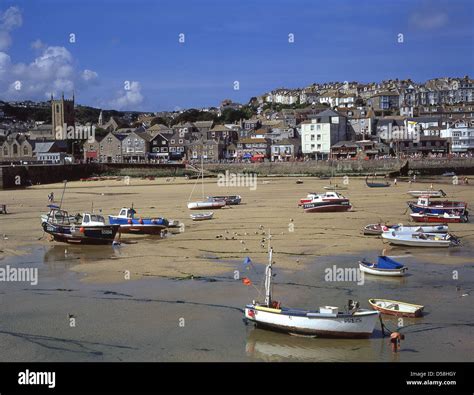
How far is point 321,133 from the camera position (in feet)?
288

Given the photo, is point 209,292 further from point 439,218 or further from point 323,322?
point 439,218

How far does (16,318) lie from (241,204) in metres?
24.9

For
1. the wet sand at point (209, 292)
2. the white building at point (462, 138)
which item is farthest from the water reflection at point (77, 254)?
the white building at point (462, 138)

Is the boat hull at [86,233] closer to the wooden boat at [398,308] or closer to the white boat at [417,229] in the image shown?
the white boat at [417,229]

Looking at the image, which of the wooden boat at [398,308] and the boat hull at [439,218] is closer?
the wooden boat at [398,308]

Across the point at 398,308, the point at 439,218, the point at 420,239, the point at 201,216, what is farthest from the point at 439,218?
the point at 398,308

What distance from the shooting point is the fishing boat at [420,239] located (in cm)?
2286

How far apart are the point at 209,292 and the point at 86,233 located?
947 centimetres

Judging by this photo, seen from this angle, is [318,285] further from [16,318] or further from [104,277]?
[16,318]

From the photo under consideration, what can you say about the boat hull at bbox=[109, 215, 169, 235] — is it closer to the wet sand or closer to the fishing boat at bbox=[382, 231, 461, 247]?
the wet sand

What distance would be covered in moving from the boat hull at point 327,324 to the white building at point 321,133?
75.1 m

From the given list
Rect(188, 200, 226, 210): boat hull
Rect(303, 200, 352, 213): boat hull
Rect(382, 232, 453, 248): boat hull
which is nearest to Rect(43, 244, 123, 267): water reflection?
Rect(382, 232, 453, 248): boat hull

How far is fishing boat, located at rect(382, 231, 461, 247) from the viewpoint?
22859mm

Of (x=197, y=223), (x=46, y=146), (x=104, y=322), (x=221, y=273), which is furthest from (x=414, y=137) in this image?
(x=104, y=322)
